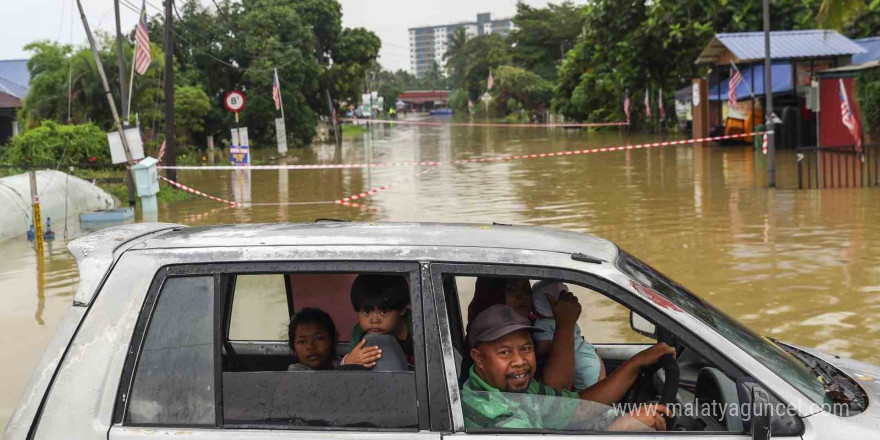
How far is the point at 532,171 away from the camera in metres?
26.7

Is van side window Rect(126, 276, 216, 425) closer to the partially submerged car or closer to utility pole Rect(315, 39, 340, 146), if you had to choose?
the partially submerged car

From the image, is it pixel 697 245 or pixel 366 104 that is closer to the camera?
pixel 697 245

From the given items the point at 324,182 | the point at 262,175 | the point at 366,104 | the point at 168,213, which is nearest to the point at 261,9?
the point at 262,175

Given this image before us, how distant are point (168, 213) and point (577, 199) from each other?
8.27 m

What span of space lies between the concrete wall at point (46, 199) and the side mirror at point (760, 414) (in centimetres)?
1434

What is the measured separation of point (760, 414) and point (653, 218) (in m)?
13.3

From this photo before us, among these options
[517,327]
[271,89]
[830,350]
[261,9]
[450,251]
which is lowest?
[830,350]

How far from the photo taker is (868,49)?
29.6 meters

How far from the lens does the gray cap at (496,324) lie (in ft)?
10.8

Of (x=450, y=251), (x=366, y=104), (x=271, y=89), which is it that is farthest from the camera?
(x=366, y=104)

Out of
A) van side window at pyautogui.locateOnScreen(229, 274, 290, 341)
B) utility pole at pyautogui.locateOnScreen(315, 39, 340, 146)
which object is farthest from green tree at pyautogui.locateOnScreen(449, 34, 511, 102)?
van side window at pyautogui.locateOnScreen(229, 274, 290, 341)

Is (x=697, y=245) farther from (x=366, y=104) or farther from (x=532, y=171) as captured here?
(x=366, y=104)

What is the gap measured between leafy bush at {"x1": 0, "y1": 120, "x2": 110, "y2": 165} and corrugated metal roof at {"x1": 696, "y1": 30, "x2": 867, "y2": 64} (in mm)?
19156

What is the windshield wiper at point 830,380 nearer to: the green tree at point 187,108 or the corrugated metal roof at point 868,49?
the corrugated metal roof at point 868,49
